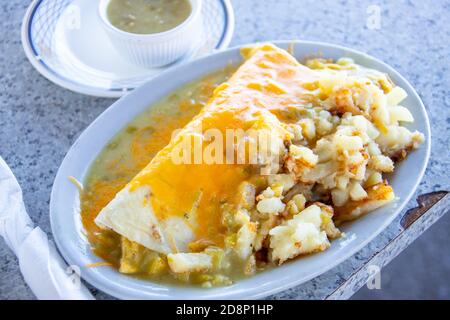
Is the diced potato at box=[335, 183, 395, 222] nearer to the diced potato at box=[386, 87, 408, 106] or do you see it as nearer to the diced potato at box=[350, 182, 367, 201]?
the diced potato at box=[350, 182, 367, 201]

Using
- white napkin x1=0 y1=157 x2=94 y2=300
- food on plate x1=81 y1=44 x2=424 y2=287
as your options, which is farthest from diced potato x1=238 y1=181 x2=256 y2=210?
white napkin x1=0 y1=157 x2=94 y2=300

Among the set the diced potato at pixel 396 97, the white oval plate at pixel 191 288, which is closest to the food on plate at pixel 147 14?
the white oval plate at pixel 191 288

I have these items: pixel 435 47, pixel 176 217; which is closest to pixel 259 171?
pixel 176 217

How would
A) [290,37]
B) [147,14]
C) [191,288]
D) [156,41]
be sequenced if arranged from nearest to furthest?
1. [191,288]
2. [156,41]
3. [147,14]
4. [290,37]

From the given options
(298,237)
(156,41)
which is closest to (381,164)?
(298,237)

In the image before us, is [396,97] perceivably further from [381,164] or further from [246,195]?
[246,195]

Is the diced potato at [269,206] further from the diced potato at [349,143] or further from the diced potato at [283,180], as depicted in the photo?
the diced potato at [349,143]
